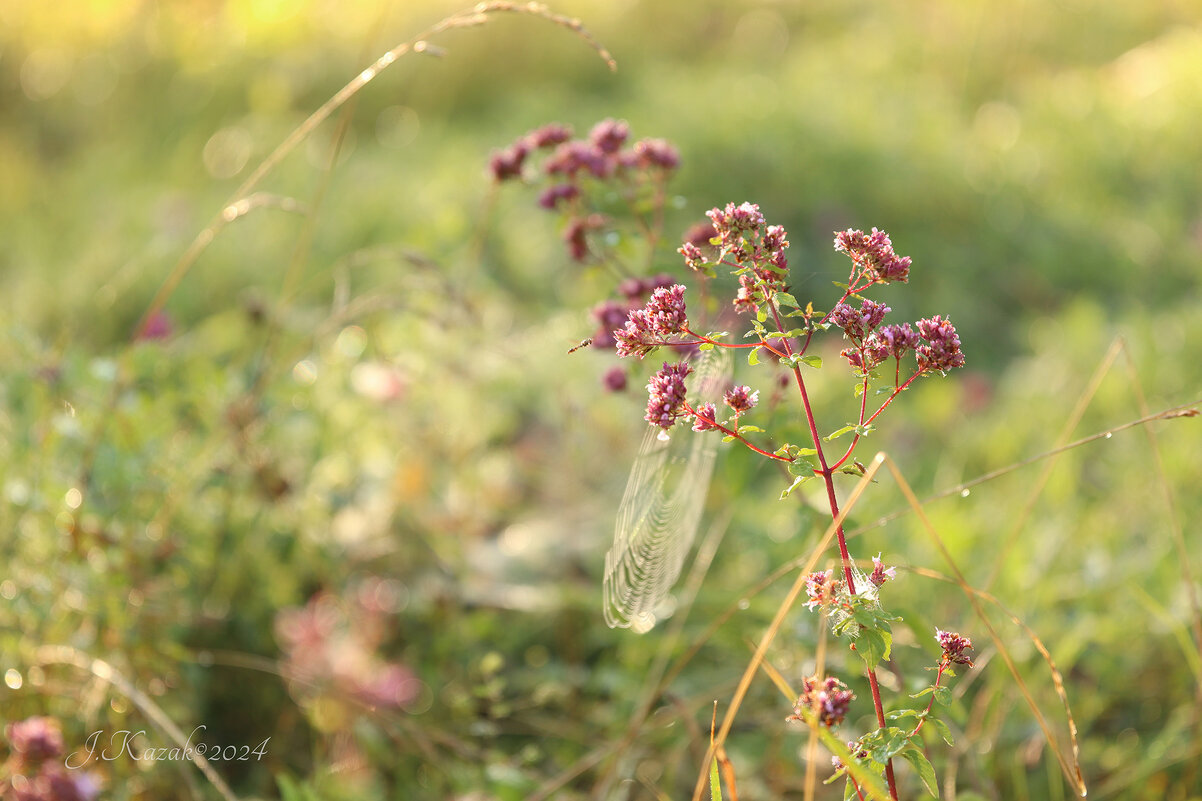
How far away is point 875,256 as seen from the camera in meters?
0.91

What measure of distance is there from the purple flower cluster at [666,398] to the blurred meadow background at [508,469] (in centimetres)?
38

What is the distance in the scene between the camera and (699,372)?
4.08 ft

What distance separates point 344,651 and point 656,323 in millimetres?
1135

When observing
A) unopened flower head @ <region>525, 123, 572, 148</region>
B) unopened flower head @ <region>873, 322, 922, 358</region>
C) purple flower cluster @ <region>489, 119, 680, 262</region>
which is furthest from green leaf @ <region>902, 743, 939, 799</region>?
unopened flower head @ <region>525, 123, 572, 148</region>

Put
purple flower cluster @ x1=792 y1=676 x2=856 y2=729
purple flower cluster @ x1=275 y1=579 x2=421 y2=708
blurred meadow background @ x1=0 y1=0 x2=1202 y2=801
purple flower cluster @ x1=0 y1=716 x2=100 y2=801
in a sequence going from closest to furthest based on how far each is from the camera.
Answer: purple flower cluster @ x1=792 y1=676 x2=856 y2=729, purple flower cluster @ x1=0 y1=716 x2=100 y2=801, blurred meadow background @ x1=0 y1=0 x2=1202 y2=801, purple flower cluster @ x1=275 y1=579 x2=421 y2=708

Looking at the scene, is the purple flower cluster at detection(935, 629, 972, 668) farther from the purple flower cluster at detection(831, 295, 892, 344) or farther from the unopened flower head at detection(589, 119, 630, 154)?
the unopened flower head at detection(589, 119, 630, 154)

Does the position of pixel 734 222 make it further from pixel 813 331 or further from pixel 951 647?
pixel 951 647

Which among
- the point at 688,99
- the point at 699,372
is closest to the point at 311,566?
the point at 699,372

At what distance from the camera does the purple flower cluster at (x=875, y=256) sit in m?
0.90

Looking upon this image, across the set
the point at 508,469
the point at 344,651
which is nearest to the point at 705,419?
the point at 344,651

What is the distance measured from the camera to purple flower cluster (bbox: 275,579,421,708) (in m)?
1.69

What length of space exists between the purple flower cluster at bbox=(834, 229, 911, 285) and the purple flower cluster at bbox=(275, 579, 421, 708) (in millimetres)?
1130

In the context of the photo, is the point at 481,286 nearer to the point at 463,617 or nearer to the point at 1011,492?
the point at 463,617

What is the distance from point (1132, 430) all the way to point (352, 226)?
299 cm
